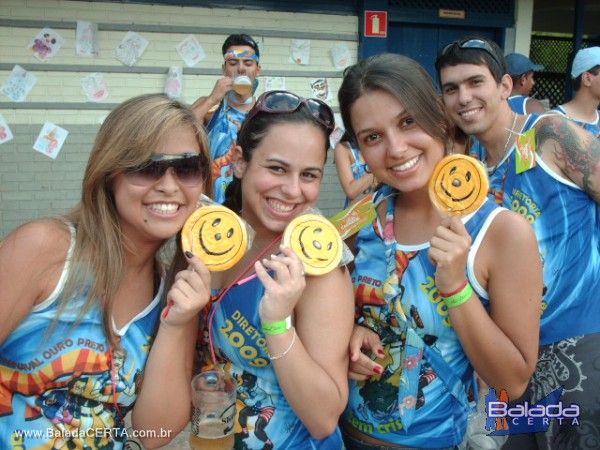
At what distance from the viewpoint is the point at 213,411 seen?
212 centimetres

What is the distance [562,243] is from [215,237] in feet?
6.22

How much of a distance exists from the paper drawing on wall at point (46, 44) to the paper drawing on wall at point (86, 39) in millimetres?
209

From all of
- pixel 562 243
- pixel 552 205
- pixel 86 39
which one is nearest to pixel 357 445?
pixel 562 243

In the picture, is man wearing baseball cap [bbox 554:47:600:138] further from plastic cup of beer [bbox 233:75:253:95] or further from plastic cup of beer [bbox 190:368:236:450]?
plastic cup of beer [bbox 190:368:236:450]

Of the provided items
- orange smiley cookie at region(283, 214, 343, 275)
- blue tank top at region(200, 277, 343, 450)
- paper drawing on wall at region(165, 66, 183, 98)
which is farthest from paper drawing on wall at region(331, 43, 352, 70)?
blue tank top at region(200, 277, 343, 450)

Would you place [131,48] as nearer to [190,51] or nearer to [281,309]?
[190,51]

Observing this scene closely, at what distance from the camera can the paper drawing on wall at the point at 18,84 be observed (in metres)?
7.51

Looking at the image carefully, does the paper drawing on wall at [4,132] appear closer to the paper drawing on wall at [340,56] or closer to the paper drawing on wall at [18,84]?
the paper drawing on wall at [18,84]

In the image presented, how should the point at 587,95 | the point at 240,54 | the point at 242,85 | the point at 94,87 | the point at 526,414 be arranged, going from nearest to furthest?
the point at 526,414 → the point at 242,85 → the point at 587,95 → the point at 240,54 → the point at 94,87

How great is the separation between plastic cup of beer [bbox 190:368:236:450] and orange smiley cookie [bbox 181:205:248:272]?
42 centimetres

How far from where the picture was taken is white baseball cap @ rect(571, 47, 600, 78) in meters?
5.98

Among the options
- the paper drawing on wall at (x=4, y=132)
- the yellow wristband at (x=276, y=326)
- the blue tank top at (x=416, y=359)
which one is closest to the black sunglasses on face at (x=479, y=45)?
the blue tank top at (x=416, y=359)

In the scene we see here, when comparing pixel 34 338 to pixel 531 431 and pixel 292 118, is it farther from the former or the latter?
pixel 531 431

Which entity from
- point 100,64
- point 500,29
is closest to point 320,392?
point 100,64
